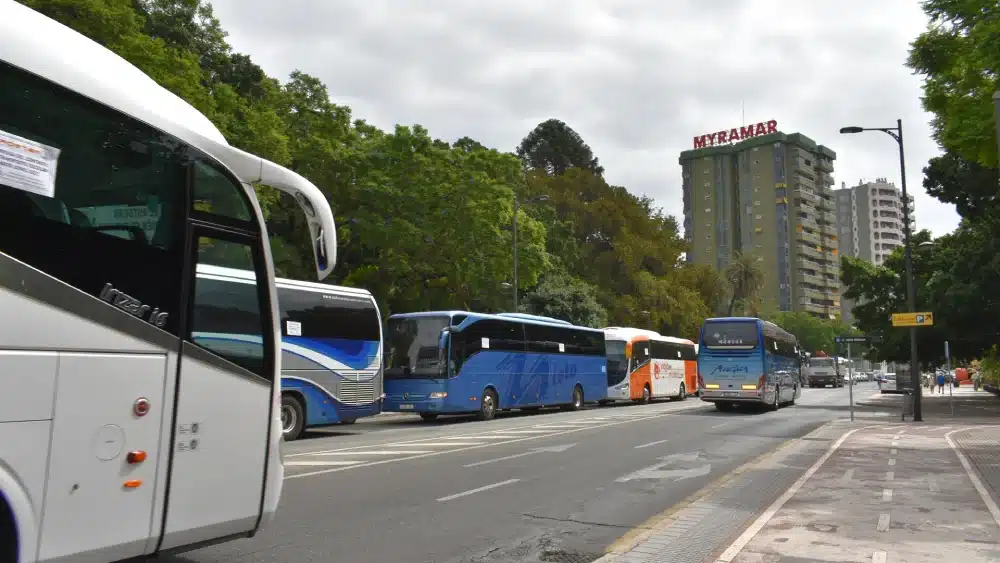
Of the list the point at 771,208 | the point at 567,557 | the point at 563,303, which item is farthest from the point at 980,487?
the point at 771,208

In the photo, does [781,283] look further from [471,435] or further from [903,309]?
[471,435]

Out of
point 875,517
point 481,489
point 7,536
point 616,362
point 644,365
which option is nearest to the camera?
point 7,536

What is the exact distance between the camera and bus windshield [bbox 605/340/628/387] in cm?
3747

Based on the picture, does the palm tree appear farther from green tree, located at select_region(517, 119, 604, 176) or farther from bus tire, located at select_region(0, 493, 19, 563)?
bus tire, located at select_region(0, 493, 19, 563)

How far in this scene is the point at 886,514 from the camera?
892cm

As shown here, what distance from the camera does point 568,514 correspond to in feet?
30.3

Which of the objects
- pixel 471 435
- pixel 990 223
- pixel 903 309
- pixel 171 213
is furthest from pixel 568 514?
pixel 903 309

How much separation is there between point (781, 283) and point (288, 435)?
11958 cm

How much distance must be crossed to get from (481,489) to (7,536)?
284 inches

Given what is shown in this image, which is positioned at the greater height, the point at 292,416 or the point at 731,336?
the point at 731,336

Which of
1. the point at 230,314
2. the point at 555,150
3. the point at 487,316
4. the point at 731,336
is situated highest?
the point at 555,150

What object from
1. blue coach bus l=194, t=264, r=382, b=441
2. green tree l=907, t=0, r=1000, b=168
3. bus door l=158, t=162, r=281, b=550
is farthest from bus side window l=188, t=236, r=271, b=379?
blue coach bus l=194, t=264, r=382, b=441

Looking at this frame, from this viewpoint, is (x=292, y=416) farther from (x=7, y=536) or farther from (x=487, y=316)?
(x=7, y=536)

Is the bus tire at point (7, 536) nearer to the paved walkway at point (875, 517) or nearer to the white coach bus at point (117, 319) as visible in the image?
the white coach bus at point (117, 319)
